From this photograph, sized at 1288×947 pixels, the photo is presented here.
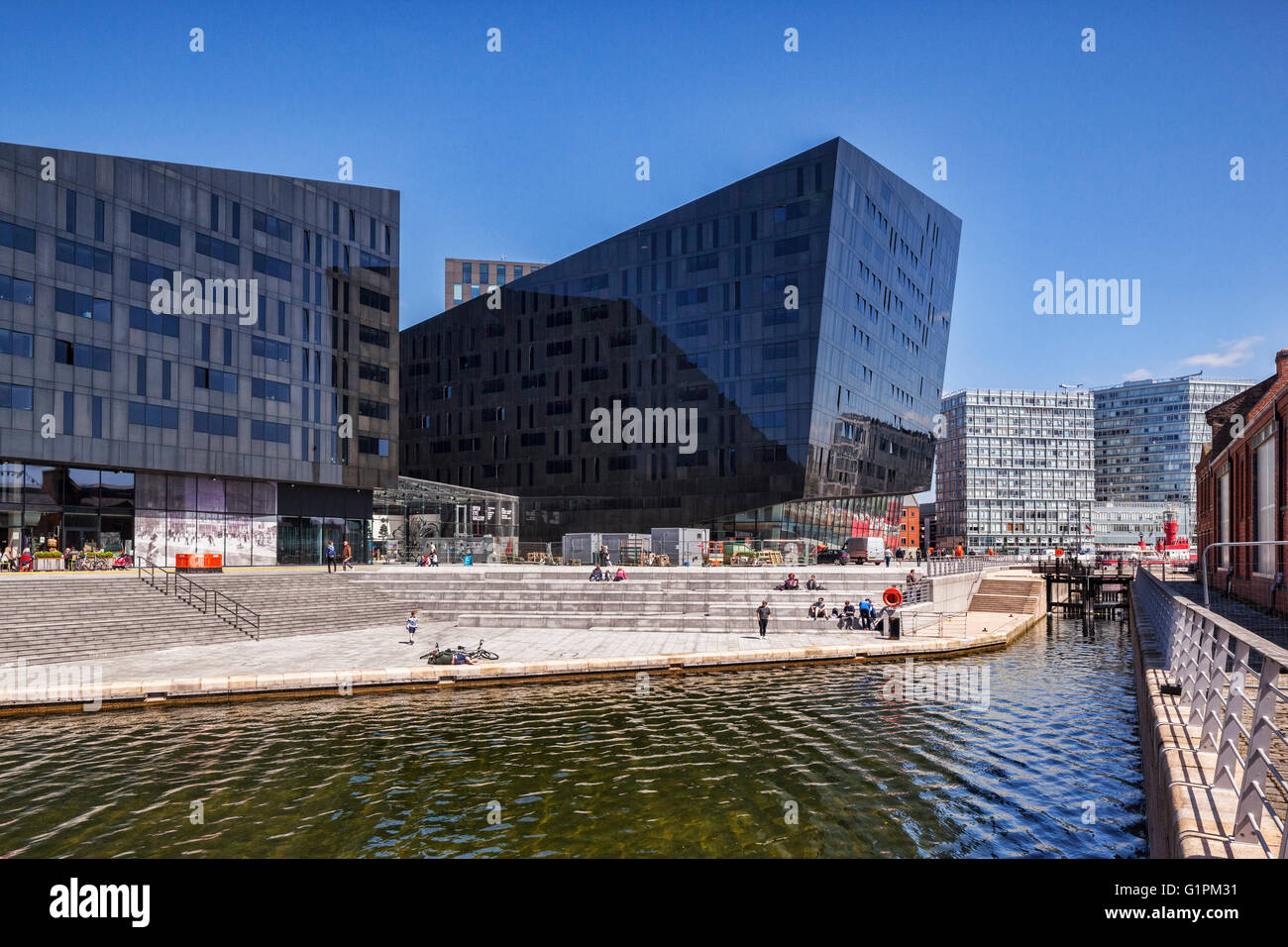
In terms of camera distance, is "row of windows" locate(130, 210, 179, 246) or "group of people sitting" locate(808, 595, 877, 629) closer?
"group of people sitting" locate(808, 595, 877, 629)

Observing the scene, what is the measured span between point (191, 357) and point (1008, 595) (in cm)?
5709

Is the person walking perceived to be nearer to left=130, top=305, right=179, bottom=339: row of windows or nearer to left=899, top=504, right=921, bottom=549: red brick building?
left=130, top=305, right=179, bottom=339: row of windows

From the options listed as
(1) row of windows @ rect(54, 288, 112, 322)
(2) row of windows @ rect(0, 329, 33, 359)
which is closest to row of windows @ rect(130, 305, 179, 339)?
(1) row of windows @ rect(54, 288, 112, 322)

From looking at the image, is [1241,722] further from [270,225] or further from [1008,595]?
[270,225]

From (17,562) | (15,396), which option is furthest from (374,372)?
(17,562)

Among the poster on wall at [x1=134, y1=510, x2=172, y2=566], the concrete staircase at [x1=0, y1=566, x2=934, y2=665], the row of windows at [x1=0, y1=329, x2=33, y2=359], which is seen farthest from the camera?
the poster on wall at [x1=134, y1=510, x2=172, y2=566]

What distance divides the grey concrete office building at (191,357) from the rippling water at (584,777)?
30.3 metres

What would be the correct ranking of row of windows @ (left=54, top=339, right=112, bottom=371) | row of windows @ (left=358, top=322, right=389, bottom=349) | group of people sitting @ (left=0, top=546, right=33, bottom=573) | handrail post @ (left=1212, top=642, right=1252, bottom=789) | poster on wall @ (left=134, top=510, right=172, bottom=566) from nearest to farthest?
handrail post @ (left=1212, top=642, right=1252, bottom=789), group of people sitting @ (left=0, top=546, right=33, bottom=573), row of windows @ (left=54, top=339, right=112, bottom=371), poster on wall @ (left=134, top=510, right=172, bottom=566), row of windows @ (left=358, top=322, right=389, bottom=349)

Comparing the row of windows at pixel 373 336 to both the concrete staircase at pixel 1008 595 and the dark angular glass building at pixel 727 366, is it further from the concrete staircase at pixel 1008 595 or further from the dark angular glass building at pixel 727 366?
the concrete staircase at pixel 1008 595

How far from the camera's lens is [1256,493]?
32.4 meters

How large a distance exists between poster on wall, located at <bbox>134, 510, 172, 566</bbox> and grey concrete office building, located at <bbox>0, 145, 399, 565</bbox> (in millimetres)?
86

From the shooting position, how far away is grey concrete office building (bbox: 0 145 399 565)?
4322 centimetres

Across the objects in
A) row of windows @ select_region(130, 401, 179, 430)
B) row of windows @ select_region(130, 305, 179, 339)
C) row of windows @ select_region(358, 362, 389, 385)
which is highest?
row of windows @ select_region(130, 305, 179, 339)
